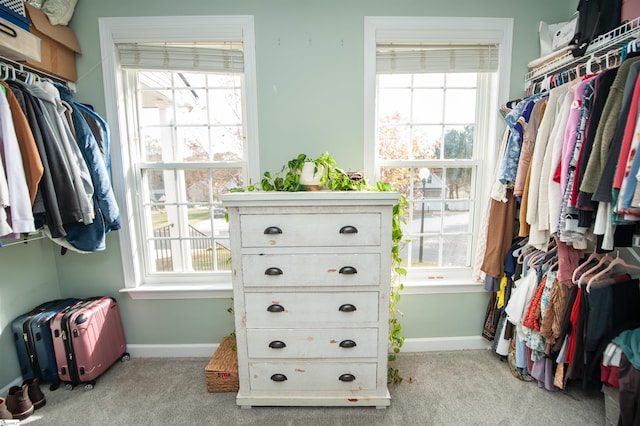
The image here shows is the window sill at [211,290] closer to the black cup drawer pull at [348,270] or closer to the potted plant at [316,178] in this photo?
the black cup drawer pull at [348,270]

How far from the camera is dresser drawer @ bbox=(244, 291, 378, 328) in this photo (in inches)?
59.4

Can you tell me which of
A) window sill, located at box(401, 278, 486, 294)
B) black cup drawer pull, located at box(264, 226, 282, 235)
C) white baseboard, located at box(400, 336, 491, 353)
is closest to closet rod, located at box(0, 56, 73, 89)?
black cup drawer pull, located at box(264, 226, 282, 235)

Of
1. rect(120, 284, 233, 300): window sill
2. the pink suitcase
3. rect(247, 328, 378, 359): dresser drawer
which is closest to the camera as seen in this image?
rect(247, 328, 378, 359): dresser drawer

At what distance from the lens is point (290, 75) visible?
1.88 metres

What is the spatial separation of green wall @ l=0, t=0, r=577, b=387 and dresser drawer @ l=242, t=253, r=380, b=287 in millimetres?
751

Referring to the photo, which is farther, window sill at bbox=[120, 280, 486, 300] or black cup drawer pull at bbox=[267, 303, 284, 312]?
window sill at bbox=[120, 280, 486, 300]

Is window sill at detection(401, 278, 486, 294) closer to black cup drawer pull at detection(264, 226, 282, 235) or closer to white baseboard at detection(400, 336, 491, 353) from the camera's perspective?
white baseboard at detection(400, 336, 491, 353)

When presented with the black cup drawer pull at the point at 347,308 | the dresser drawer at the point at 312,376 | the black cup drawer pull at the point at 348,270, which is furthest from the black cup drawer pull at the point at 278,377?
the black cup drawer pull at the point at 348,270

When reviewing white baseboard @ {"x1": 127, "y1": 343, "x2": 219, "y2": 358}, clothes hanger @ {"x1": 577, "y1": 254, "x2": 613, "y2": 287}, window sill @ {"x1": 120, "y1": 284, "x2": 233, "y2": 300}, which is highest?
clothes hanger @ {"x1": 577, "y1": 254, "x2": 613, "y2": 287}

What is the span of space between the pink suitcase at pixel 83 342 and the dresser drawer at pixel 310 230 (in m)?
1.22

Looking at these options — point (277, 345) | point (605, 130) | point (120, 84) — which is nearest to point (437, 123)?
point (605, 130)

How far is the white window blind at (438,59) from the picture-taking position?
189 centimetres

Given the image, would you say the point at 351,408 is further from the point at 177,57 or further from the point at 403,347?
the point at 177,57

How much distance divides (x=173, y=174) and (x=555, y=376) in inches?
111
